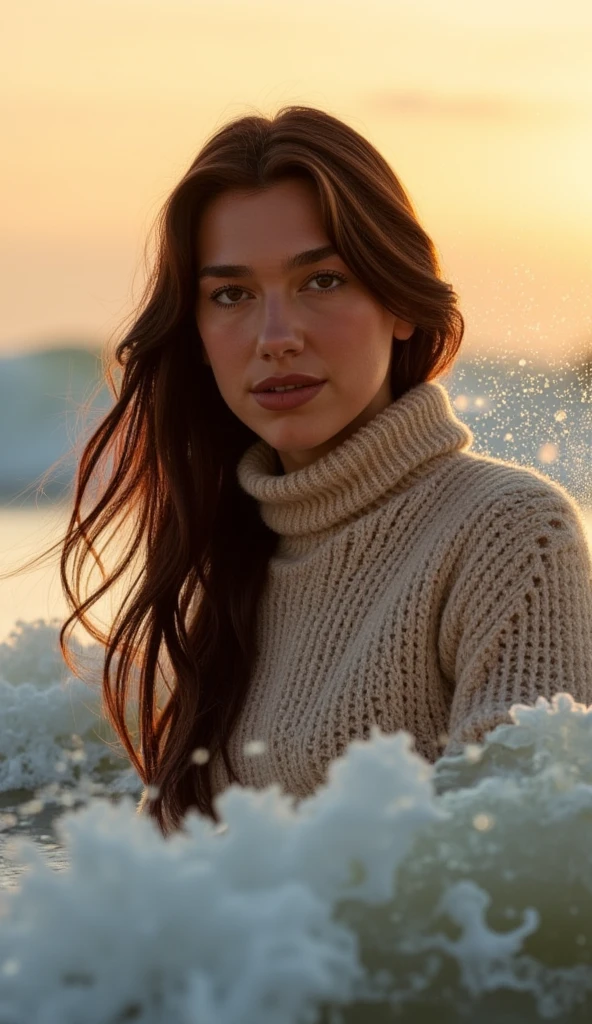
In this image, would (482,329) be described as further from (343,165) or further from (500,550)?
(500,550)

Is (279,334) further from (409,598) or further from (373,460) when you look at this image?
(409,598)

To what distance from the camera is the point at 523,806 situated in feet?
4.26

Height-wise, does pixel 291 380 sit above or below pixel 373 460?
above

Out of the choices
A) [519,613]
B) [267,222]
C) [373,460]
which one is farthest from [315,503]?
[519,613]

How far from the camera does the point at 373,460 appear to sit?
2361 mm

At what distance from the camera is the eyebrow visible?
91.0 inches

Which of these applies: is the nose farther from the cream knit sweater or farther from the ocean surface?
the ocean surface

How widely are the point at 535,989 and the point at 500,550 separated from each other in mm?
924

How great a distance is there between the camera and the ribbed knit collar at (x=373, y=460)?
2354 millimetres

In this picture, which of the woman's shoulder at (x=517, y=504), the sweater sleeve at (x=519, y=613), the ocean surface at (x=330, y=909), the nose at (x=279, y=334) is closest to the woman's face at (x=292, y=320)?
the nose at (x=279, y=334)

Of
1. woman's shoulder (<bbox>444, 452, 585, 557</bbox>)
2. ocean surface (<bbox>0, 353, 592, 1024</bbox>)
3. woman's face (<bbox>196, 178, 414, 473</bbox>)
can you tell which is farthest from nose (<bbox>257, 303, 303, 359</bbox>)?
ocean surface (<bbox>0, 353, 592, 1024</bbox>)

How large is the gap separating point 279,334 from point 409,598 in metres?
0.47

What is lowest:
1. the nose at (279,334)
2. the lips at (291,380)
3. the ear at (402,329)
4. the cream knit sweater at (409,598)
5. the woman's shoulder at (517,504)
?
the cream knit sweater at (409,598)

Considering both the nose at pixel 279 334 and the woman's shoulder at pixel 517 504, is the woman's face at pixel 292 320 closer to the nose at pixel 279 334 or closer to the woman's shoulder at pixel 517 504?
the nose at pixel 279 334
